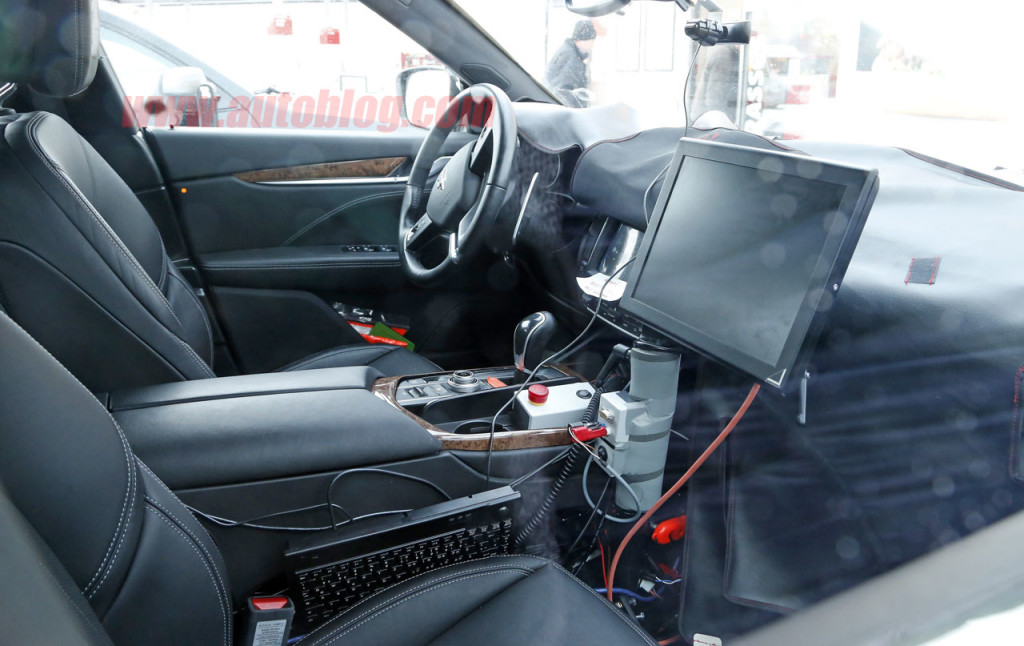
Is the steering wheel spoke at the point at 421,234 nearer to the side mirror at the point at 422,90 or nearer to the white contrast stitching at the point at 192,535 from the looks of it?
the side mirror at the point at 422,90

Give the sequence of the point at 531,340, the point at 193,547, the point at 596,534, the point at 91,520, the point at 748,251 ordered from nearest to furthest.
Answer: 1. the point at 91,520
2. the point at 193,547
3. the point at 748,251
4. the point at 596,534
5. the point at 531,340

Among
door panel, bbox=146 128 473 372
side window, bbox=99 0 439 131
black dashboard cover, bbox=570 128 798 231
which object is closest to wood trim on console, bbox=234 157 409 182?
door panel, bbox=146 128 473 372

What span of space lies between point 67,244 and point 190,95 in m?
1.44

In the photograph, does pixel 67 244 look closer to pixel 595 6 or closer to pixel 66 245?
pixel 66 245

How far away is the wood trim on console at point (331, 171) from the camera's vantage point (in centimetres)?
212

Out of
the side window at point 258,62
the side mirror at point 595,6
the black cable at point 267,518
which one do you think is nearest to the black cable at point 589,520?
the black cable at point 267,518

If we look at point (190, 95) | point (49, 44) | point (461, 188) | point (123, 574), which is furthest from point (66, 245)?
point (190, 95)

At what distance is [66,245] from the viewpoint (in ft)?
3.64

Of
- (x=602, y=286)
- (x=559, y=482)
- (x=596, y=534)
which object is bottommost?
(x=596, y=534)

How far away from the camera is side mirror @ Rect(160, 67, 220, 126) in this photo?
90.9 inches

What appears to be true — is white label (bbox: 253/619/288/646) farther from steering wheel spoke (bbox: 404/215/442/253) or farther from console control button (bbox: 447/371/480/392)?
steering wheel spoke (bbox: 404/215/442/253)

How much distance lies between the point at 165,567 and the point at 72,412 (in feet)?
0.68

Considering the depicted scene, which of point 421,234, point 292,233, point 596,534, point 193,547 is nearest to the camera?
point 193,547

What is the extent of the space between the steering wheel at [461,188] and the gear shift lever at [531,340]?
0.66ft
